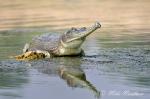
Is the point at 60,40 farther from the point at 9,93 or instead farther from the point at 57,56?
the point at 9,93

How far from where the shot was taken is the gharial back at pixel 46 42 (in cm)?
1482

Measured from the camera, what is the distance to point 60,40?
14.8 metres

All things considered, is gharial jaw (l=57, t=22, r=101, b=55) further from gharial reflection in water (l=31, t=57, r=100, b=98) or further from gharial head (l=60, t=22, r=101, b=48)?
gharial reflection in water (l=31, t=57, r=100, b=98)

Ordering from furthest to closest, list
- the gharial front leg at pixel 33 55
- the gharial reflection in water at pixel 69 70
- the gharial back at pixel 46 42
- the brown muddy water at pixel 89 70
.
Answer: the gharial back at pixel 46 42 → the gharial front leg at pixel 33 55 → the gharial reflection in water at pixel 69 70 → the brown muddy water at pixel 89 70

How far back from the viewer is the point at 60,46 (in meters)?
14.7

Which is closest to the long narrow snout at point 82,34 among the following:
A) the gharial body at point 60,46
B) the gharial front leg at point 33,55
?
the gharial body at point 60,46

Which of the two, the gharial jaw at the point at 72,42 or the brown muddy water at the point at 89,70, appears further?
the gharial jaw at the point at 72,42

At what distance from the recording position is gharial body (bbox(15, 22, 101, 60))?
14.3 m

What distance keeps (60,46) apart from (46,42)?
1.39 ft

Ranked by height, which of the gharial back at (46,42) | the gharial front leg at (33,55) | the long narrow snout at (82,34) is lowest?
the gharial front leg at (33,55)

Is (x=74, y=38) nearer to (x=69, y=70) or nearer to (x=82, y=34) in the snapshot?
(x=82, y=34)

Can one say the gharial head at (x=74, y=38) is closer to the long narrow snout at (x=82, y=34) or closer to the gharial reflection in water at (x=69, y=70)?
the long narrow snout at (x=82, y=34)

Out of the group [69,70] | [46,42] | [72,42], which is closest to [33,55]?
[46,42]

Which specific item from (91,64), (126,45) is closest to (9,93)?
(91,64)
